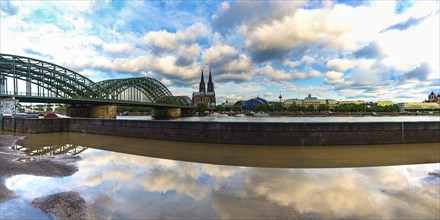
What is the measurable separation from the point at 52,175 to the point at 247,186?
8.48 metres

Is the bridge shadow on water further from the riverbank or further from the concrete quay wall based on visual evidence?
the riverbank

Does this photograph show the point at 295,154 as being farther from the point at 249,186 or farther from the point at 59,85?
the point at 59,85

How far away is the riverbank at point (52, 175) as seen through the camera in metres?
6.89

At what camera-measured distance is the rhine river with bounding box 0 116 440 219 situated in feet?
22.5

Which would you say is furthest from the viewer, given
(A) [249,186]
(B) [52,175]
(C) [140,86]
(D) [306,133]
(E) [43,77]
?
(C) [140,86]

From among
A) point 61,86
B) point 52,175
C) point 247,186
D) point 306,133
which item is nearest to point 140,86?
point 61,86

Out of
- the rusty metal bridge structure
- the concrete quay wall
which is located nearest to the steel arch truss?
the rusty metal bridge structure

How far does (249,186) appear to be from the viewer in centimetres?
938

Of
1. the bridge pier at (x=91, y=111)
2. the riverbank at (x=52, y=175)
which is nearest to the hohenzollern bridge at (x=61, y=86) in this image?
the bridge pier at (x=91, y=111)

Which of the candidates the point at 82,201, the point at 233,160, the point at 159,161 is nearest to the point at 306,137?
the point at 233,160

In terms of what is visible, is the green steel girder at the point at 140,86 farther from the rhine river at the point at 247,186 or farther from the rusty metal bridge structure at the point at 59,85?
the rhine river at the point at 247,186

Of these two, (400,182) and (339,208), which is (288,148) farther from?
(339,208)

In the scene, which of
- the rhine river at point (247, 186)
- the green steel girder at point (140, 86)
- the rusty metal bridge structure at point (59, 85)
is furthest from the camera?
the green steel girder at point (140, 86)

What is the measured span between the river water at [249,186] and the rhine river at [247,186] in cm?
3
